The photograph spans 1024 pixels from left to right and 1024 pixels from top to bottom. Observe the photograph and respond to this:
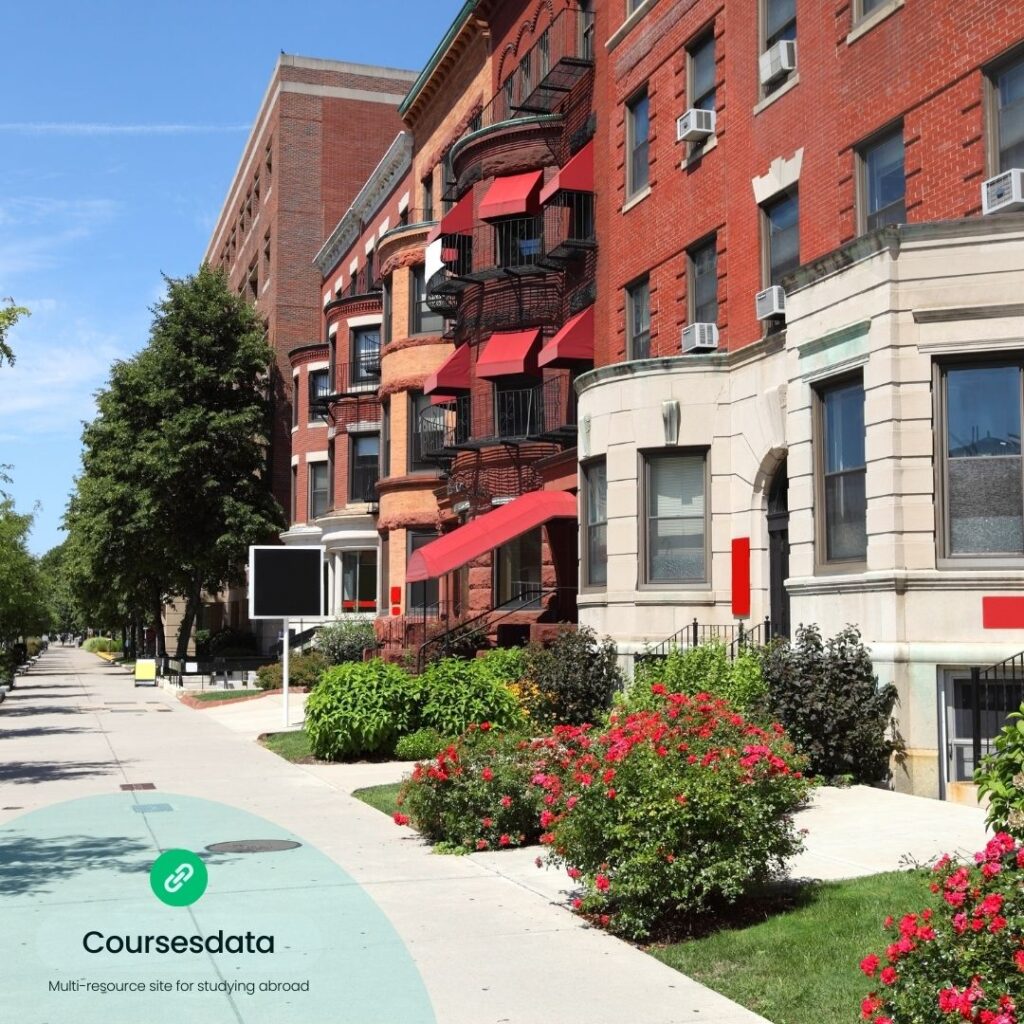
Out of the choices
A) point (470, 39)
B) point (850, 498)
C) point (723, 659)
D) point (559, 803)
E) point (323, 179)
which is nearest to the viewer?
→ point (559, 803)

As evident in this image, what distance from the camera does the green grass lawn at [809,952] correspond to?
21.6ft

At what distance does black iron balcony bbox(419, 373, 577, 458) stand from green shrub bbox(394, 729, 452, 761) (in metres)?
9.19

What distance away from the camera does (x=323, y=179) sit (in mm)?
56062

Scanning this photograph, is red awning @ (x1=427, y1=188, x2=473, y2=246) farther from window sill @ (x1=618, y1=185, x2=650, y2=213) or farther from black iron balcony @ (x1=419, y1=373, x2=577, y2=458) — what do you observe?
window sill @ (x1=618, y1=185, x2=650, y2=213)

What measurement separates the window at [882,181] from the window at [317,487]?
34.5 m

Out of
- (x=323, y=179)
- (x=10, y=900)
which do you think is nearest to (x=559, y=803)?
(x=10, y=900)

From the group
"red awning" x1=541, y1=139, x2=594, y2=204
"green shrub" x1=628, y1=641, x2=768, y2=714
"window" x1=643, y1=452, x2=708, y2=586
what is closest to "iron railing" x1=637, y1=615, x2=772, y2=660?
"window" x1=643, y1=452, x2=708, y2=586

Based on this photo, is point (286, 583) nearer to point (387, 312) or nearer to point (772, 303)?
point (772, 303)

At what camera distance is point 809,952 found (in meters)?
7.39

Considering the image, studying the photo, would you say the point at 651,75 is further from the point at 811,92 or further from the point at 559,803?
the point at 559,803

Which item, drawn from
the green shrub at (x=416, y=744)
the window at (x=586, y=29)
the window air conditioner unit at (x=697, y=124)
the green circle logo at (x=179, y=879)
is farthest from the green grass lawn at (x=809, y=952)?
the window at (x=586, y=29)

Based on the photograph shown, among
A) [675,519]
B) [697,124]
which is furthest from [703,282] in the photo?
[675,519]

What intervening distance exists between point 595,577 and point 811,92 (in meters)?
8.55

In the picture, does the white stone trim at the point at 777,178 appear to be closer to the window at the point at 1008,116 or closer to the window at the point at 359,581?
the window at the point at 1008,116
